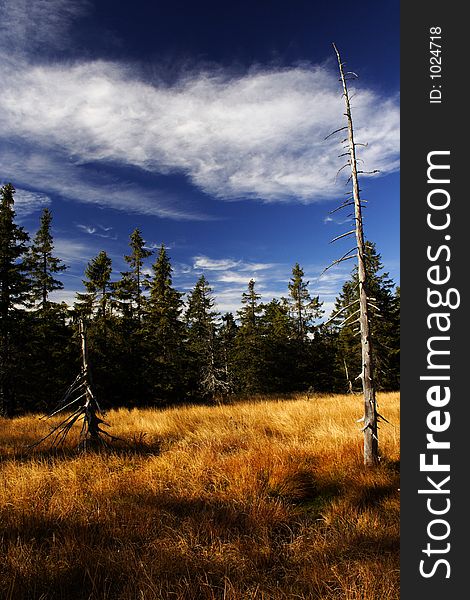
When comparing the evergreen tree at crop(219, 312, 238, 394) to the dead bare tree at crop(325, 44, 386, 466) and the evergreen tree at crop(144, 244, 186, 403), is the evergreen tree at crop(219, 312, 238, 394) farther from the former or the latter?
the dead bare tree at crop(325, 44, 386, 466)

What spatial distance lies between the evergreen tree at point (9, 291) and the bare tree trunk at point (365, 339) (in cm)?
1885

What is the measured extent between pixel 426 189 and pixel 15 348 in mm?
21864

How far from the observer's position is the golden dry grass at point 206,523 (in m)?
3.02

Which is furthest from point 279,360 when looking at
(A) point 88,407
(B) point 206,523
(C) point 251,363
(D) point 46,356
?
(B) point 206,523

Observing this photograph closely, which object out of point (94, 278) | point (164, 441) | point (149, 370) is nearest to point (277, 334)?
point (149, 370)

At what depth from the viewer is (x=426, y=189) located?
329 centimetres

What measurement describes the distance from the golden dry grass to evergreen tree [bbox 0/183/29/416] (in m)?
13.5

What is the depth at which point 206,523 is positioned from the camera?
397 centimetres

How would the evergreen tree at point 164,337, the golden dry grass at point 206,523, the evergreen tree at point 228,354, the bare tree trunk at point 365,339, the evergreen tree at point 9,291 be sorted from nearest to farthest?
the golden dry grass at point 206,523 → the bare tree trunk at point 365,339 → the evergreen tree at point 9,291 → the evergreen tree at point 164,337 → the evergreen tree at point 228,354

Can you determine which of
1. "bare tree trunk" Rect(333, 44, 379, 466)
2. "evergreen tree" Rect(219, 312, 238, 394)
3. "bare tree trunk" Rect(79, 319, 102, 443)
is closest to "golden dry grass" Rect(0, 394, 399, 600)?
"bare tree trunk" Rect(333, 44, 379, 466)

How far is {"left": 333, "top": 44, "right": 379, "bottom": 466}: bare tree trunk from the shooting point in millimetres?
5988

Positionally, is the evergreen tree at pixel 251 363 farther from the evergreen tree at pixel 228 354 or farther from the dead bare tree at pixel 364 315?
the dead bare tree at pixel 364 315

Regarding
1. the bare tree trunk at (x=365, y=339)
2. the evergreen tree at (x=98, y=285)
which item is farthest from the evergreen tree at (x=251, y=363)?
the bare tree trunk at (x=365, y=339)

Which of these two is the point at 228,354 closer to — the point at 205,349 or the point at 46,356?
the point at 205,349
